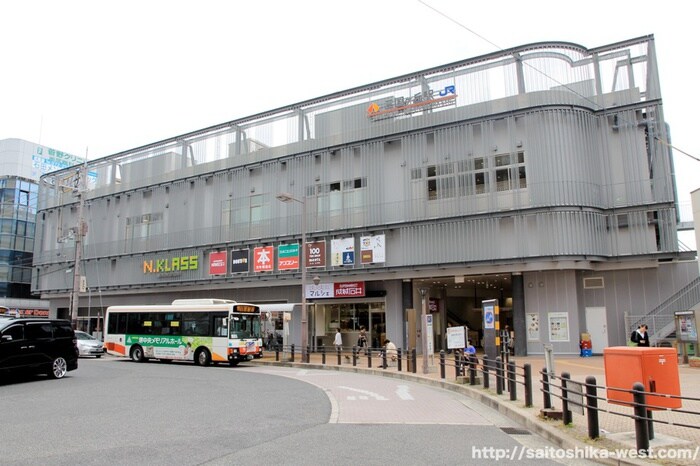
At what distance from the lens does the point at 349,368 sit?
2338 cm

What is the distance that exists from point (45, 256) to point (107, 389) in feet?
120

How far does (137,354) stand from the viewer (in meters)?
28.0

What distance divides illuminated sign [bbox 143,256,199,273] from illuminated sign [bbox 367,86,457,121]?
1537 centimetres

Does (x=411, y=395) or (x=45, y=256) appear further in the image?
(x=45, y=256)

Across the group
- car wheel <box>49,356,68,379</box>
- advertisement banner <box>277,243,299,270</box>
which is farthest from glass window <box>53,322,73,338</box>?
advertisement banner <box>277,243,299,270</box>

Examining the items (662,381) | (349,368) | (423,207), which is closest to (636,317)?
(423,207)

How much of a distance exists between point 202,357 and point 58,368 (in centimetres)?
833

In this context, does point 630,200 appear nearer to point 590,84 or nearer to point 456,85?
point 590,84

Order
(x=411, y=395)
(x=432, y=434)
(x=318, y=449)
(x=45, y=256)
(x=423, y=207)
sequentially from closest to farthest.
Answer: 1. (x=318, y=449)
2. (x=432, y=434)
3. (x=411, y=395)
4. (x=423, y=207)
5. (x=45, y=256)

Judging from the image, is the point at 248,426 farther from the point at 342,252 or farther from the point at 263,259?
the point at 263,259

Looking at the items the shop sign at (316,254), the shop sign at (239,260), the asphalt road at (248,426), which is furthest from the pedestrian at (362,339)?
the asphalt road at (248,426)

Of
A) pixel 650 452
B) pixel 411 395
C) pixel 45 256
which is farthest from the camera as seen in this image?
pixel 45 256

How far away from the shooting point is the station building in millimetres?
26312

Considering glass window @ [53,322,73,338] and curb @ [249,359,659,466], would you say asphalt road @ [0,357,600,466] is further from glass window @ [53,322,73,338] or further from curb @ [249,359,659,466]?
glass window @ [53,322,73,338]
